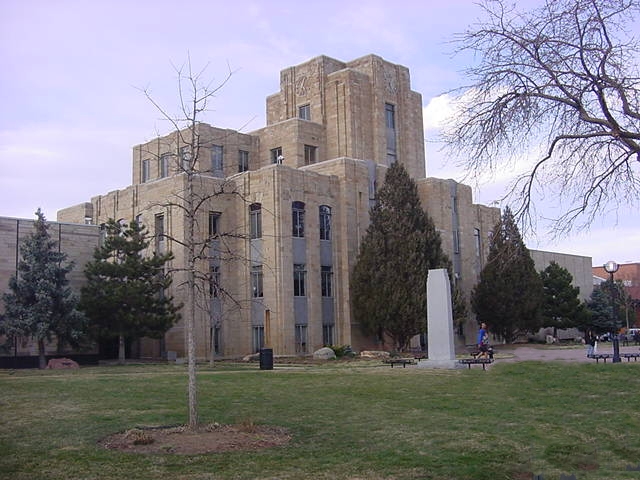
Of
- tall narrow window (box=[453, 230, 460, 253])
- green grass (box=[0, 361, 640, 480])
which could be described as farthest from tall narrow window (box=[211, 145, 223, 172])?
green grass (box=[0, 361, 640, 480])

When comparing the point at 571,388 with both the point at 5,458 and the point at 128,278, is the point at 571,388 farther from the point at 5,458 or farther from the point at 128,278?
the point at 128,278

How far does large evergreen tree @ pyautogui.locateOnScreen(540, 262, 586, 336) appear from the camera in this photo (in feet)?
187

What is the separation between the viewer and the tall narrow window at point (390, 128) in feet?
171

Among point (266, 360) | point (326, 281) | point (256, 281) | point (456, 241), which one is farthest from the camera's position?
point (456, 241)

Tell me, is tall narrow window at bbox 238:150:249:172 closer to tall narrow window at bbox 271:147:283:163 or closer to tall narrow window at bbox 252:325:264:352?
tall narrow window at bbox 271:147:283:163

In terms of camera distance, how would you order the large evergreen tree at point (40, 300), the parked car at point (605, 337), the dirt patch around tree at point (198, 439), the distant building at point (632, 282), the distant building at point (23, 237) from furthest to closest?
the distant building at point (632, 282)
the parked car at point (605, 337)
the distant building at point (23, 237)
the large evergreen tree at point (40, 300)
the dirt patch around tree at point (198, 439)

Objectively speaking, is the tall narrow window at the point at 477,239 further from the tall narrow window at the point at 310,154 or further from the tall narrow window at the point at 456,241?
the tall narrow window at the point at 310,154

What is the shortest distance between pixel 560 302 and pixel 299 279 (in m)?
26.0

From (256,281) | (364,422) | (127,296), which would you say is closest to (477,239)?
(256,281)

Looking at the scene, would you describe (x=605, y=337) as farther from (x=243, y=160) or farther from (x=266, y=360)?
(x=266, y=360)

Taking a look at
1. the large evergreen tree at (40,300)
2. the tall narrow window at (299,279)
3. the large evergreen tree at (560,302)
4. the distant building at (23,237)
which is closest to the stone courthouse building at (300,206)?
the tall narrow window at (299,279)

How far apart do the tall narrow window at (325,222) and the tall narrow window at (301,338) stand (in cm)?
570

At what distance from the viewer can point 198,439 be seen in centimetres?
1098

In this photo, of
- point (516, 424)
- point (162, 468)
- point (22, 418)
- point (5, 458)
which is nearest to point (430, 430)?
point (516, 424)
